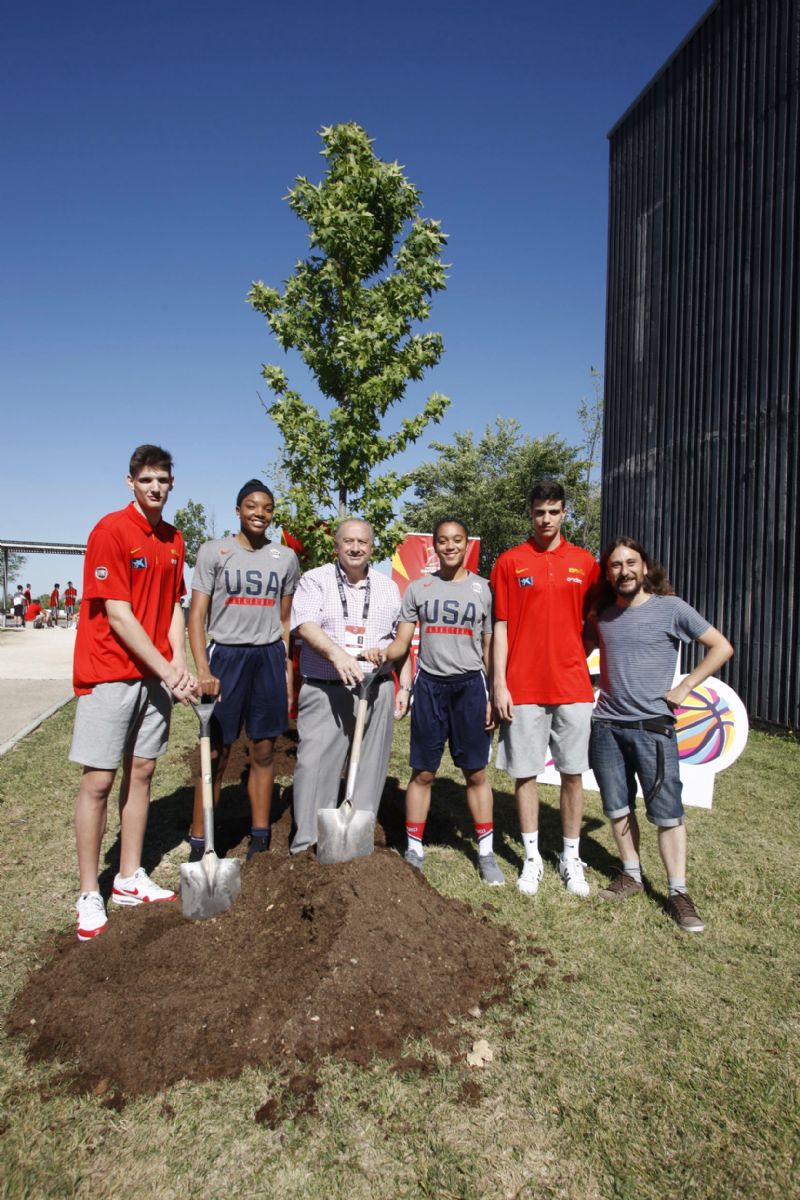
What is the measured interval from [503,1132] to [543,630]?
7.84 ft

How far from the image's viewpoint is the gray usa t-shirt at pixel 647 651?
385 cm

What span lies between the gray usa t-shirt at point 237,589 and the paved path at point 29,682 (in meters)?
4.83

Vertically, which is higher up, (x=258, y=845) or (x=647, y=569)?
(x=647, y=569)

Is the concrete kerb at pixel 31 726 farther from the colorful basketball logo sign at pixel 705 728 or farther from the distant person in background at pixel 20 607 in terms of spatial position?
the distant person in background at pixel 20 607

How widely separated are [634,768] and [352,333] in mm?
4454

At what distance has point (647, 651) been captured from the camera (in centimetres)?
386

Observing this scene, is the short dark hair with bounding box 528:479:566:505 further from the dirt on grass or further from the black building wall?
the black building wall

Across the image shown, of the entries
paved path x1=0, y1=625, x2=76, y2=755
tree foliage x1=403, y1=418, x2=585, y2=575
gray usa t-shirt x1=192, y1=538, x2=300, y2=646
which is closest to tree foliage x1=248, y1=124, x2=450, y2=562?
gray usa t-shirt x1=192, y1=538, x2=300, y2=646

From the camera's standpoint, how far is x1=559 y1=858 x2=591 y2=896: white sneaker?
4.07 metres

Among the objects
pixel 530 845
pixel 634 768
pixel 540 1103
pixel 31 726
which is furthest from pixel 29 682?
pixel 540 1103

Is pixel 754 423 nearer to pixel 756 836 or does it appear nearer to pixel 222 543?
pixel 756 836

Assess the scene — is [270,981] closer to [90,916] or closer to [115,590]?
[90,916]

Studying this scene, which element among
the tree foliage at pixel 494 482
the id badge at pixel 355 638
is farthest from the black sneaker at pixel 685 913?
the tree foliage at pixel 494 482

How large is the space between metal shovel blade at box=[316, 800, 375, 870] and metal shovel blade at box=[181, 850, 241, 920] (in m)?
0.47
